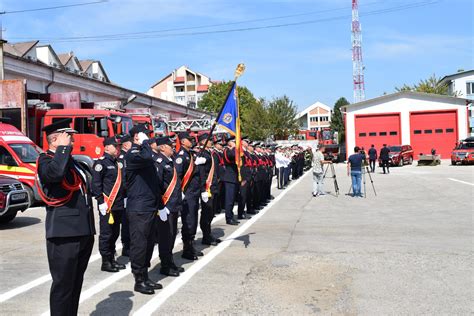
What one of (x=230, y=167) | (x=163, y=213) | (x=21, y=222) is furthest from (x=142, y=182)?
(x=21, y=222)

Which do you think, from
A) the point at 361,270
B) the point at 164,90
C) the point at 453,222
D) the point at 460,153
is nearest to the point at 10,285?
the point at 361,270

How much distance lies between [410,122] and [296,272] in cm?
4290

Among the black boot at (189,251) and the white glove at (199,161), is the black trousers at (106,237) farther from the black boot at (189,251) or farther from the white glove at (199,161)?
the white glove at (199,161)

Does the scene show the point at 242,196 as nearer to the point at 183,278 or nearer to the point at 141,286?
the point at 183,278

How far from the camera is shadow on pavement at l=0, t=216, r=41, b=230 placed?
1127 centimetres

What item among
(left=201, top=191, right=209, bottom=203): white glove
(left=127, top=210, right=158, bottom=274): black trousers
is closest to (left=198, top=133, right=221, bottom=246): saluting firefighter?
(left=201, top=191, right=209, bottom=203): white glove

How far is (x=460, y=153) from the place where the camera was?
3472 centimetres

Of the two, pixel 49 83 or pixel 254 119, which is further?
pixel 254 119

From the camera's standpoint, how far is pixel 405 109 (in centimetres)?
4694

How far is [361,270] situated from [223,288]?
2.01 metres

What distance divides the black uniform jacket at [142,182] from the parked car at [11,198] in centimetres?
555

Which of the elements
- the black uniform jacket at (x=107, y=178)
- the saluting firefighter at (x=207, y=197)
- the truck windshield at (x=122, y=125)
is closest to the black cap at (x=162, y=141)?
the black uniform jacket at (x=107, y=178)

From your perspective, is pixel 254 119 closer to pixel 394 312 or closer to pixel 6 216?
pixel 6 216

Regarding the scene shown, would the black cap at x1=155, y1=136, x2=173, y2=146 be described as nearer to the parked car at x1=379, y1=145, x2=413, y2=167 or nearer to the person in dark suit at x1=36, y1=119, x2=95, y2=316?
the person in dark suit at x1=36, y1=119, x2=95, y2=316
